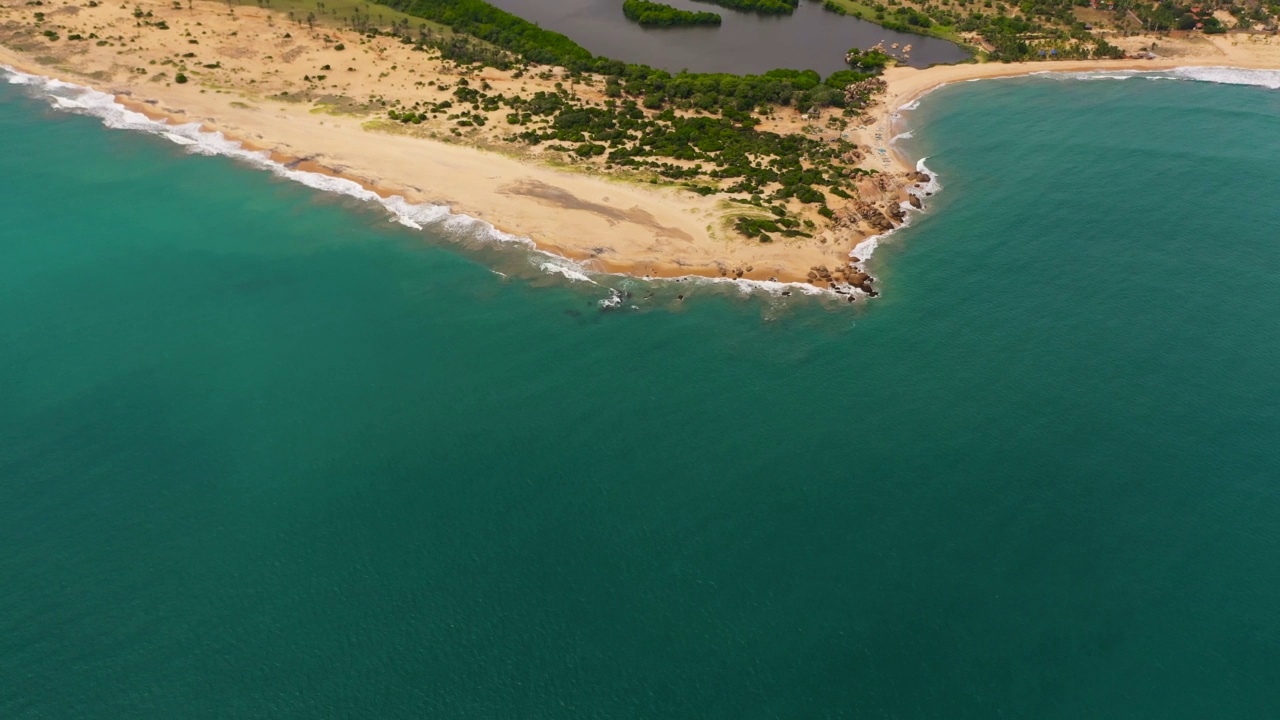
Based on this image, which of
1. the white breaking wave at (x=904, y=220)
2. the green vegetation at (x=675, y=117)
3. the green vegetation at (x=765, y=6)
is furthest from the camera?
the green vegetation at (x=765, y=6)

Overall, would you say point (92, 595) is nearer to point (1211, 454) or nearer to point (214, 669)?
point (214, 669)

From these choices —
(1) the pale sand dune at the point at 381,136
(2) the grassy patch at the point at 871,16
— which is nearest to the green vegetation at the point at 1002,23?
(2) the grassy patch at the point at 871,16

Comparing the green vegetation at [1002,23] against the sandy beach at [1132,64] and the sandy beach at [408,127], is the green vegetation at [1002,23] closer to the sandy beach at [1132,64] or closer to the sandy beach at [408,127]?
the sandy beach at [1132,64]

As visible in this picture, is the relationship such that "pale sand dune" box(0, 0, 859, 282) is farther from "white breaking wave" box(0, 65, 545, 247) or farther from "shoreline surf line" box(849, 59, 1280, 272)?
"shoreline surf line" box(849, 59, 1280, 272)

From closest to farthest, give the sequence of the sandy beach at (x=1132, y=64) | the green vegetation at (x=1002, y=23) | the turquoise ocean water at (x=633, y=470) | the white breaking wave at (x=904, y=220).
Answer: the turquoise ocean water at (x=633, y=470)
the white breaking wave at (x=904, y=220)
the sandy beach at (x=1132, y=64)
the green vegetation at (x=1002, y=23)

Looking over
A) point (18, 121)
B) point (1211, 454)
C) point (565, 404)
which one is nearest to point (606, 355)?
point (565, 404)
